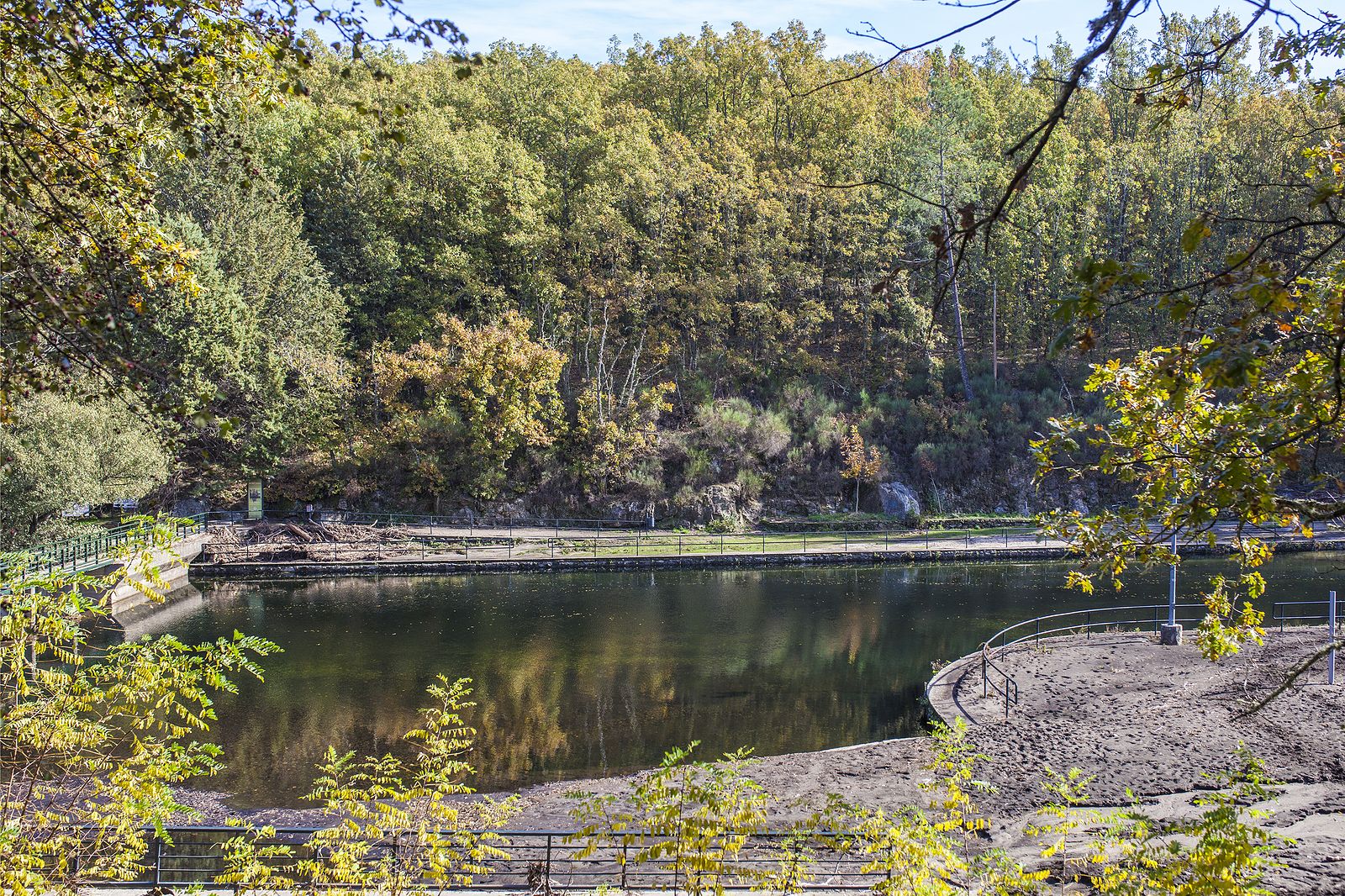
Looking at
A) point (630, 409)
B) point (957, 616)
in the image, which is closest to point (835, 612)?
point (957, 616)

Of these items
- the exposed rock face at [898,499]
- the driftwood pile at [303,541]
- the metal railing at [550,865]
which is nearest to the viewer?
the metal railing at [550,865]

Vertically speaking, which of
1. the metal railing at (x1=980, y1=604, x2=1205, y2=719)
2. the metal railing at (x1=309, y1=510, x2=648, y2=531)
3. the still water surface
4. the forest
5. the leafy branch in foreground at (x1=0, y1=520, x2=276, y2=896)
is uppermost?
the forest

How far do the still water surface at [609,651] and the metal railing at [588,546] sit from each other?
1.98 m

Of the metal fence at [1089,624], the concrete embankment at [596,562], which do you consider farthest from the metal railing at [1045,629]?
the concrete embankment at [596,562]

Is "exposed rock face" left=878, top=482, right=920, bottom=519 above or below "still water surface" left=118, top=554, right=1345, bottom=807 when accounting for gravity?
above

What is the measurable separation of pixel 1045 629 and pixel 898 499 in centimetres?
2025

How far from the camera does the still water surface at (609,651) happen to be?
646 inches

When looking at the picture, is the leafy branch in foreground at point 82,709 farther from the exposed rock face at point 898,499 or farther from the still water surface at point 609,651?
the exposed rock face at point 898,499

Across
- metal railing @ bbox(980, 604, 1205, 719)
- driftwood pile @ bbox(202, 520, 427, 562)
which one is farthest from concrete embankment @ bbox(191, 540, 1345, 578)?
metal railing @ bbox(980, 604, 1205, 719)

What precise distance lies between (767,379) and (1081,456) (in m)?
15.5

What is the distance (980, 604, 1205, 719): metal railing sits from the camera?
16938 millimetres

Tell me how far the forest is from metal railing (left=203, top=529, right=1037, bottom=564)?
401 centimetres

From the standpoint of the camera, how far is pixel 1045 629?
77.7 feet

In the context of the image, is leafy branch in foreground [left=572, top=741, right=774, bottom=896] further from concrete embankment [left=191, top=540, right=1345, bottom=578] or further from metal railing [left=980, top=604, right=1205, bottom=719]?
concrete embankment [left=191, top=540, right=1345, bottom=578]
